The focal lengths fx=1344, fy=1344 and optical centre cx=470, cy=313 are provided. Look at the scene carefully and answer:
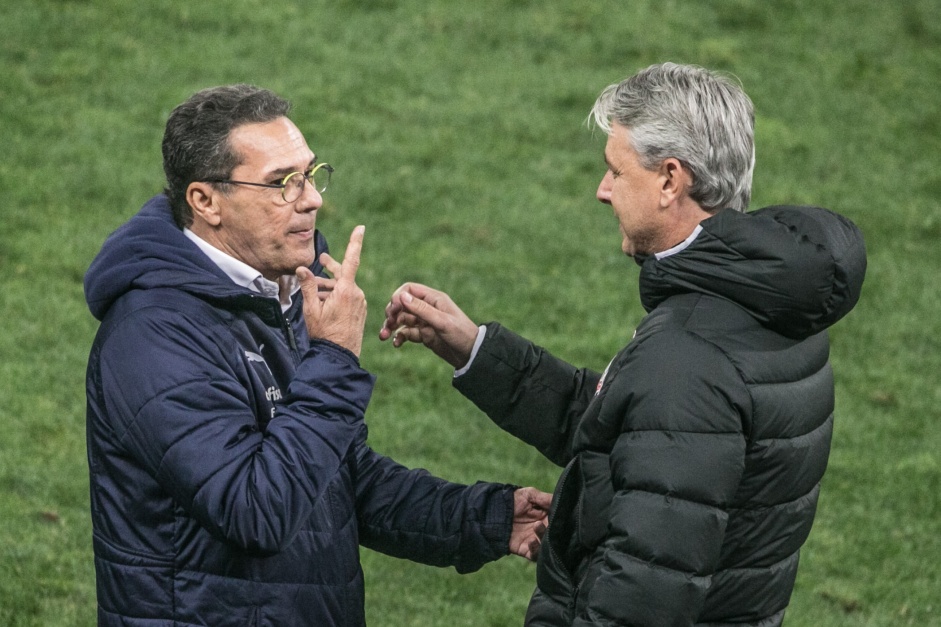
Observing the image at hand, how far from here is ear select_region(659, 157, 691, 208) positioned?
3951mm

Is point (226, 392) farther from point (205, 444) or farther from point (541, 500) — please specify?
point (541, 500)

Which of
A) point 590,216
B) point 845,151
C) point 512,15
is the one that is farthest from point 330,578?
point 512,15

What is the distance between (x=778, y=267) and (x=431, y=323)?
1.66 m


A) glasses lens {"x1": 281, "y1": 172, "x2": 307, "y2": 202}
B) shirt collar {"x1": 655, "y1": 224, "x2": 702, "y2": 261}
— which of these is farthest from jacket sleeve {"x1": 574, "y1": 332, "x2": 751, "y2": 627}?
glasses lens {"x1": 281, "y1": 172, "x2": 307, "y2": 202}

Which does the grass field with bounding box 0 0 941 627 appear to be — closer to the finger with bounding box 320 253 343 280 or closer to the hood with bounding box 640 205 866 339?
the finger with bounding box 320 253 343 280

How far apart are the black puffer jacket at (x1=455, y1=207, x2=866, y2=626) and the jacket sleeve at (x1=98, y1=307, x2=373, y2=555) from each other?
714mm

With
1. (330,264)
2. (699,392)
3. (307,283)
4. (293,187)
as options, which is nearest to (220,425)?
(307,283)

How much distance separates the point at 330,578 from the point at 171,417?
82cm

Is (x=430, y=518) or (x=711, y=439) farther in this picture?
(x=430, y=518)

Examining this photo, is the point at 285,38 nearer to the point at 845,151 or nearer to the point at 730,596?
the point at 845,151

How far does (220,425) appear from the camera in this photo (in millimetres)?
3807

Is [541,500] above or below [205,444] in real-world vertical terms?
below

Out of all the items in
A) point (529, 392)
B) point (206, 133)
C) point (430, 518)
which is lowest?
point (430, 518)

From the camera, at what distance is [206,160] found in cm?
430
